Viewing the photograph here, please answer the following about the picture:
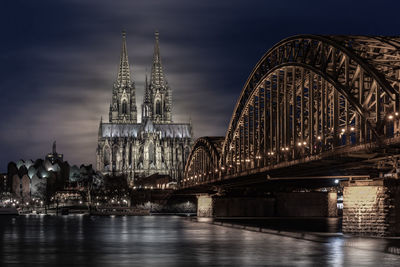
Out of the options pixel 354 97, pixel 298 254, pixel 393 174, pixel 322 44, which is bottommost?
pixel 298 254

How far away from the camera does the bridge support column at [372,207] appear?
221ft

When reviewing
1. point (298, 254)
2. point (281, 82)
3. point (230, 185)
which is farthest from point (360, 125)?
point (230, 185)

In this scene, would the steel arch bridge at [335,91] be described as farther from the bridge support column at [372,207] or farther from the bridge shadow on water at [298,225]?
the bridge shadow on water at [298,225]

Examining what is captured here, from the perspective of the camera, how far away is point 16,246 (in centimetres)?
6444

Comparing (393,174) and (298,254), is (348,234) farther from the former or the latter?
(298,254)

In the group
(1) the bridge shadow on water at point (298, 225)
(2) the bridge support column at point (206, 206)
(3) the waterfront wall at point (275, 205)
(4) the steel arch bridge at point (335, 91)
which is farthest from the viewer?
(2) the bridge support column at point (206, 206)

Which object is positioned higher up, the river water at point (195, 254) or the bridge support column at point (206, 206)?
the bridge support column at point (206, 206)

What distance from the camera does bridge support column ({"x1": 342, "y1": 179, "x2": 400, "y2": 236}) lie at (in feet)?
221

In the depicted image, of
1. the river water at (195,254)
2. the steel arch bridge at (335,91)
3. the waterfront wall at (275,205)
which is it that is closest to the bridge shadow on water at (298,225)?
the waterfront wall at (275,205)

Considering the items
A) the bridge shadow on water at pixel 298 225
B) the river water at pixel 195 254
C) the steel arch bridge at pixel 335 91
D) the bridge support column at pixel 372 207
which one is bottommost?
the river water at pixel 195 254

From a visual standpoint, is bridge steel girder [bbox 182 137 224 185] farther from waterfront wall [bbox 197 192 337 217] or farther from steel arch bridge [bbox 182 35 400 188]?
steel arch bridge [bbox 182 35 400 188]

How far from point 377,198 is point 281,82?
41.9 metres

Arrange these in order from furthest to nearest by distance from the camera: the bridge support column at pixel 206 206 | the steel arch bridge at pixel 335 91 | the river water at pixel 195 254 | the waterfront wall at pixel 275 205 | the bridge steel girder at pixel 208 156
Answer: the bridge steel girder at pixel 208 156 < the bridge support column at pixel 206 206 < the waterfront wall at pixel 275 205 < the steel arch bridge at pixel 335 91 < the river water at pixel 195 254

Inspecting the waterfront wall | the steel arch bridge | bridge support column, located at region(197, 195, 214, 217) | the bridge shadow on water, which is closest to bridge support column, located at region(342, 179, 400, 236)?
the steel arch bridge
